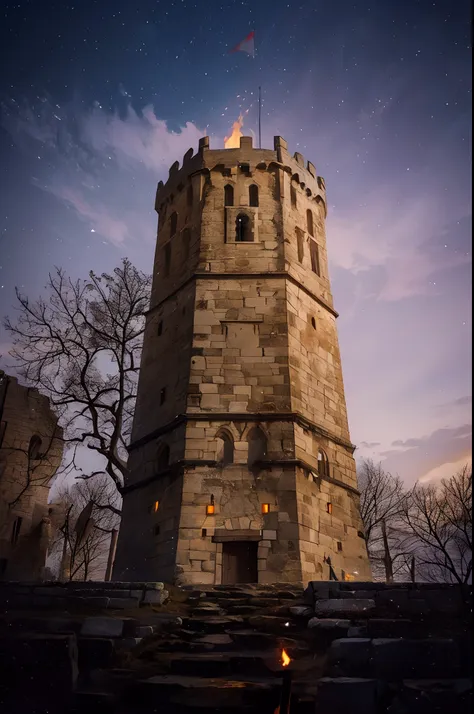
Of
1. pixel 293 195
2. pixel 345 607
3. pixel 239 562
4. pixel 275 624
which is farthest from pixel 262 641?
pixel 293 195

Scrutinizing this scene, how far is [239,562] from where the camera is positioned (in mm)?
13336

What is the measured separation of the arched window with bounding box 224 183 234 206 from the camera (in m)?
19.2

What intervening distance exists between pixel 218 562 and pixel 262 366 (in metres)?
5.42

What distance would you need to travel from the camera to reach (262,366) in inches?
623

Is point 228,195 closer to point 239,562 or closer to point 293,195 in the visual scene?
point 293,195

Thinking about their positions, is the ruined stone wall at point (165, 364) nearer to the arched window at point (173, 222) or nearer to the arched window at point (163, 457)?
the arched window at point (163, 457)

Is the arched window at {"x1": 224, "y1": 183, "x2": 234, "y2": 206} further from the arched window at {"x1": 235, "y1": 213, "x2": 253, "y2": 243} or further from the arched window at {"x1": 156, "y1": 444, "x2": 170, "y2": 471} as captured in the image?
the arched window at {"x1": 156, "y1": 444, "x2": 170, "y2": 471}

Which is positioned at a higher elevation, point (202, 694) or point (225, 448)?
point (225, 448)

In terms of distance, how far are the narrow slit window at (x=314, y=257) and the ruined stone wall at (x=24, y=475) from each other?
1254 cm

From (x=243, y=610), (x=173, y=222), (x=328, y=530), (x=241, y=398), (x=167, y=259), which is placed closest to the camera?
(x=243, y=610)

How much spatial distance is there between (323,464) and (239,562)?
3861mm

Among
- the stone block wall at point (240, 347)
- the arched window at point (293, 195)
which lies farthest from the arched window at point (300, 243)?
the stone block wall at point (240, 347)

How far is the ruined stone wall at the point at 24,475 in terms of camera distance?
78.2ft

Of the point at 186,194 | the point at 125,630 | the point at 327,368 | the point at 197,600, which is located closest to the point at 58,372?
the point at 186,194
